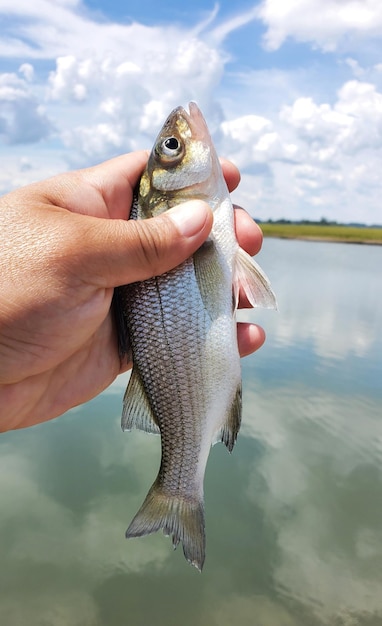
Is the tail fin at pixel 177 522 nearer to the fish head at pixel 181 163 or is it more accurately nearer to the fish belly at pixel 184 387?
the fish belly at pixel 184 387

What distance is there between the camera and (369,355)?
13672mm

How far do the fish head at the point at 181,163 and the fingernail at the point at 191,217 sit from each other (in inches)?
7.5

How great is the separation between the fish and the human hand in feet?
0.55

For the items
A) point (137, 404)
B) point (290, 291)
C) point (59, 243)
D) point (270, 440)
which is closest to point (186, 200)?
point (59, 243)

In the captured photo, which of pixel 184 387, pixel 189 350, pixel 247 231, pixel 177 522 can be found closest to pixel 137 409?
pixel 184 387

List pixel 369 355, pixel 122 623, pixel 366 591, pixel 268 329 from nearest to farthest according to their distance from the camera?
pixel 122 623 < pixel 366 591 < pixel 369 355 < pixel 268 329

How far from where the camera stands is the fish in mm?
2779

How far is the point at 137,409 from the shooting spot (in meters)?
2.92

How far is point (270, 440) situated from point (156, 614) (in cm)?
371

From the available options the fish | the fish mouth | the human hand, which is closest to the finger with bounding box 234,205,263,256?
the fish

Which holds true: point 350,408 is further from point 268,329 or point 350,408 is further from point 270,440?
point 268,329

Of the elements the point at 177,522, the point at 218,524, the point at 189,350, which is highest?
the point at 189,350

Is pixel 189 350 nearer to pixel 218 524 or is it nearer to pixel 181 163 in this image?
pixel 181 163

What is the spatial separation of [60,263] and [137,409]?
94cm
